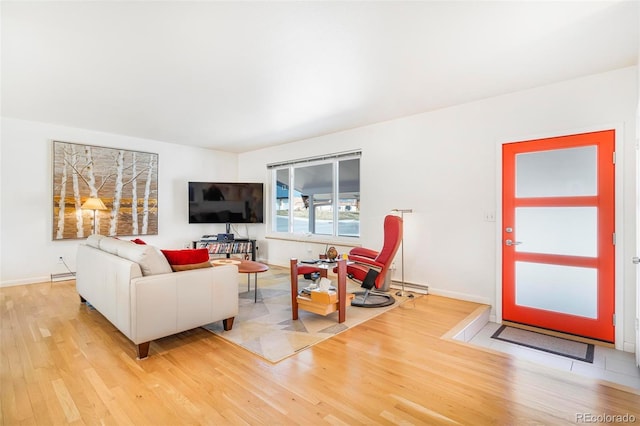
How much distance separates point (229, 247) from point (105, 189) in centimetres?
237

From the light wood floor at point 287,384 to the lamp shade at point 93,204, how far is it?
242 centimetres

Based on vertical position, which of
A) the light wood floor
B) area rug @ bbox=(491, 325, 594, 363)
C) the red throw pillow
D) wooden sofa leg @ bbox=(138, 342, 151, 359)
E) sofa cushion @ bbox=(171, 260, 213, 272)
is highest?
the red throw pillow

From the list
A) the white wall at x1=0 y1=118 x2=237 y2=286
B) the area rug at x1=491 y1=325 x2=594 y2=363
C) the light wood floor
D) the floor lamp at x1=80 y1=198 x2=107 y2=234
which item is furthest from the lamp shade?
the area rug at x1=491 y1=325 x2=594 y2=363

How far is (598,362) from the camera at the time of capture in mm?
2512

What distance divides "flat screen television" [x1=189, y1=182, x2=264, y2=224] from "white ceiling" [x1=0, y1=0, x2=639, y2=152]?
2.33 metres

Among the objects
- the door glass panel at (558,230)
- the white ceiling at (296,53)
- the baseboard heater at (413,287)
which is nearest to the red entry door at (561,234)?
the door glass panel at (558,230)

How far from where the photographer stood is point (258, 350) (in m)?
2.48

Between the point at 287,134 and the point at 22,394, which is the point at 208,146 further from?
the point at 22,394

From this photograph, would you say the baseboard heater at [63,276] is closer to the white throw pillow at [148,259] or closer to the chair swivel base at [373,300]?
the white throw pillow at [148,259]

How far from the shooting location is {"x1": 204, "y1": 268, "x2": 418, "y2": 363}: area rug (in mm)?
2557

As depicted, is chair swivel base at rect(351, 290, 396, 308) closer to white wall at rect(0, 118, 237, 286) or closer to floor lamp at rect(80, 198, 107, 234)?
floor lamp at rect(80, 198, 107, 234)

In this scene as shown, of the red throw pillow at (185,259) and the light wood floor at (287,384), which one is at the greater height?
the red throw pillow at (185,259)

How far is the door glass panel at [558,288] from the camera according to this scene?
2953 mm

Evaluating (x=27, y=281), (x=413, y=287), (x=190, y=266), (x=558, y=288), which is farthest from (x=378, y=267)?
(x=27, y=281)
